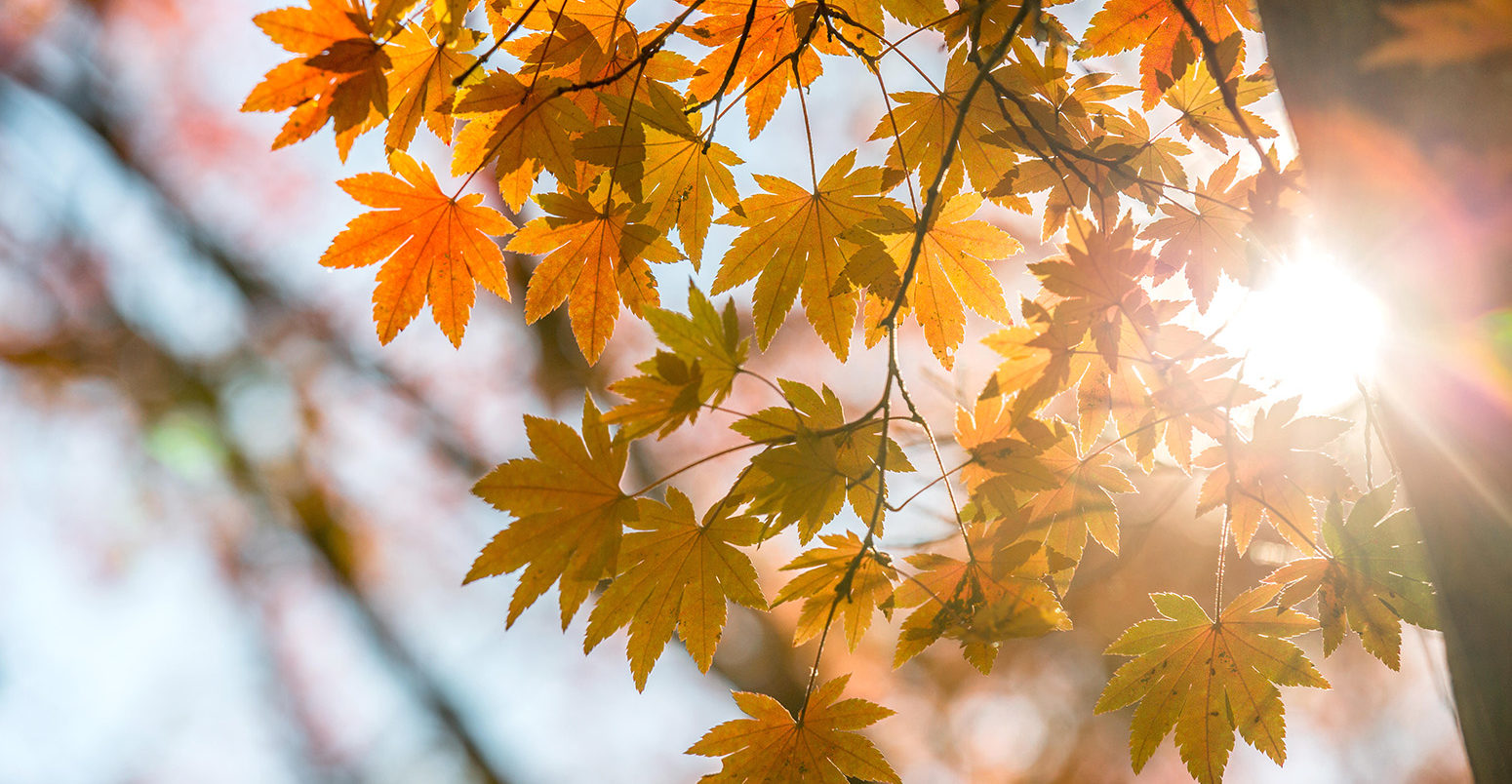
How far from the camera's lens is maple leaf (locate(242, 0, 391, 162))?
834 millimetres

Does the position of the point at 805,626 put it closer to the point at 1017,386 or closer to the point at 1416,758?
the point at 1017,386

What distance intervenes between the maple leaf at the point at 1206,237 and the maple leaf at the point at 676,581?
85cm

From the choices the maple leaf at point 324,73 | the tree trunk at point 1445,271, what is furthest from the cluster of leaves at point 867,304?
the tree trunk at point 1445,271

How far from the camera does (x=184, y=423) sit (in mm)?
6484

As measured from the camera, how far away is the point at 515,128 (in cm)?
100

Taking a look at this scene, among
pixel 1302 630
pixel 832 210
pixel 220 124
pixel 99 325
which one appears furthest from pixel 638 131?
pixel 99 325

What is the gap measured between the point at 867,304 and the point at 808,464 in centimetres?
34

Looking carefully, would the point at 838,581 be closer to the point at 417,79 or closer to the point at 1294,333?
the point at 1294,333

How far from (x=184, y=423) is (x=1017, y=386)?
309 inches

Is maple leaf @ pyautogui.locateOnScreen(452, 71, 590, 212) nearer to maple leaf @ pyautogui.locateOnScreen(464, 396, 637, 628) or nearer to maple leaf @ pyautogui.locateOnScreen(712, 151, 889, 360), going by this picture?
maple leaf @ pyautogui.locateOnScreen(712, 151, 889, 360)

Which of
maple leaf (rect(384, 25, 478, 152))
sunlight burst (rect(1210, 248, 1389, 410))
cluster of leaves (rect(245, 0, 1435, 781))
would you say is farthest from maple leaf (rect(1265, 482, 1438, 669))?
maple leaf (rect(384, 25, 478, 152))

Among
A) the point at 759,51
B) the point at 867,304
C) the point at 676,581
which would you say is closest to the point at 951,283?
the point at 867,304

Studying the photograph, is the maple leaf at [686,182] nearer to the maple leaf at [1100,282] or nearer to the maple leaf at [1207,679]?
the maple leaf at [1100,282]

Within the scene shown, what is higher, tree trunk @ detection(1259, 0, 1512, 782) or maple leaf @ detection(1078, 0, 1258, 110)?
maple leaf @ detection(1078, 0, 1258, 110)
